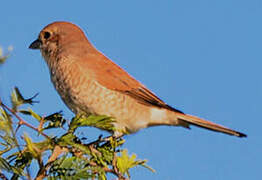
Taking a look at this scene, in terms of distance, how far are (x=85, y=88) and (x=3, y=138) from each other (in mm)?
1652

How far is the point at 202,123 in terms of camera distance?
4023 millimetres

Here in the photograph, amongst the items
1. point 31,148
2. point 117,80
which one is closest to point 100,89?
point 117,80

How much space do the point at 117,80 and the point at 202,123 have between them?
924 millimetres

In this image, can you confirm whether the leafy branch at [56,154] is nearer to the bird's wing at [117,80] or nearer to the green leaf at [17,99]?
the green leaf at [17,99]

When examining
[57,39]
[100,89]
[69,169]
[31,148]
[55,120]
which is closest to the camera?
[31,148]

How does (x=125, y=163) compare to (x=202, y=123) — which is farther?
(x=202, y=123)

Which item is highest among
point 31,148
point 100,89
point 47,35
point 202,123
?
point 47,35

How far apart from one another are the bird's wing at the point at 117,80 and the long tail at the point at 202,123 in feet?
0.28

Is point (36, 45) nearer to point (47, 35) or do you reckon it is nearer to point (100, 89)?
point (47, 35)

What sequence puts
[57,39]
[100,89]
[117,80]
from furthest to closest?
[57,39]
[117,80]
[100,89]

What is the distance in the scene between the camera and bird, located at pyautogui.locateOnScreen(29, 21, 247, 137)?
3.89 meters

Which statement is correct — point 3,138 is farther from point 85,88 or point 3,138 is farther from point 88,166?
point 85,88

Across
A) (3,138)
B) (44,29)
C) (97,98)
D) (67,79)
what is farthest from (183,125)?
(3,138)

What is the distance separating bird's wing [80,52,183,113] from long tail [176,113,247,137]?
0.09 metres
